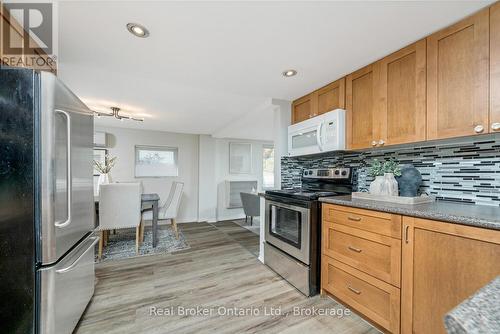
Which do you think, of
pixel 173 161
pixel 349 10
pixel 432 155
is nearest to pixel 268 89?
pixel 349 10

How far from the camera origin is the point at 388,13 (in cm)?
129

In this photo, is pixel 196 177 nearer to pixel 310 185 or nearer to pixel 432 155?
pixel 310 185

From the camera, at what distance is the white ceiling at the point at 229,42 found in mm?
1259

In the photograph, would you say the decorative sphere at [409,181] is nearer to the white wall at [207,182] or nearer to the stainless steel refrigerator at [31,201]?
the stainless steel refrigerator at [31,201]

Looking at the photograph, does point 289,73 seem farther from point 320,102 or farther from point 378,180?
point 378,180

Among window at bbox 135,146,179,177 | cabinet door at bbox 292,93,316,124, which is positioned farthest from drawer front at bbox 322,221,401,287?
window at bbox 135,146,179,177

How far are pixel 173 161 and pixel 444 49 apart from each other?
493cm

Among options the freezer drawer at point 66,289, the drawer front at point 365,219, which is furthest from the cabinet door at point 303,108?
the freezer drawer at point 66,289

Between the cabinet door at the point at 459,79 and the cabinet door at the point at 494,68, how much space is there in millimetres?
21

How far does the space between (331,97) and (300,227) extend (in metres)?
1.44

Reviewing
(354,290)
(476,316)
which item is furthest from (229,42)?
(354,290)

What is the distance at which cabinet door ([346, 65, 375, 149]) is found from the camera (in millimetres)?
1916

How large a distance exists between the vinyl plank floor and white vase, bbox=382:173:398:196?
1.04 metres

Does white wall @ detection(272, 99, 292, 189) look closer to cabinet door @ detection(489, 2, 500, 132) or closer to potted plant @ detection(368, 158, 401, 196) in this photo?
potted plant @ detection(368, 158, 401, 196)
